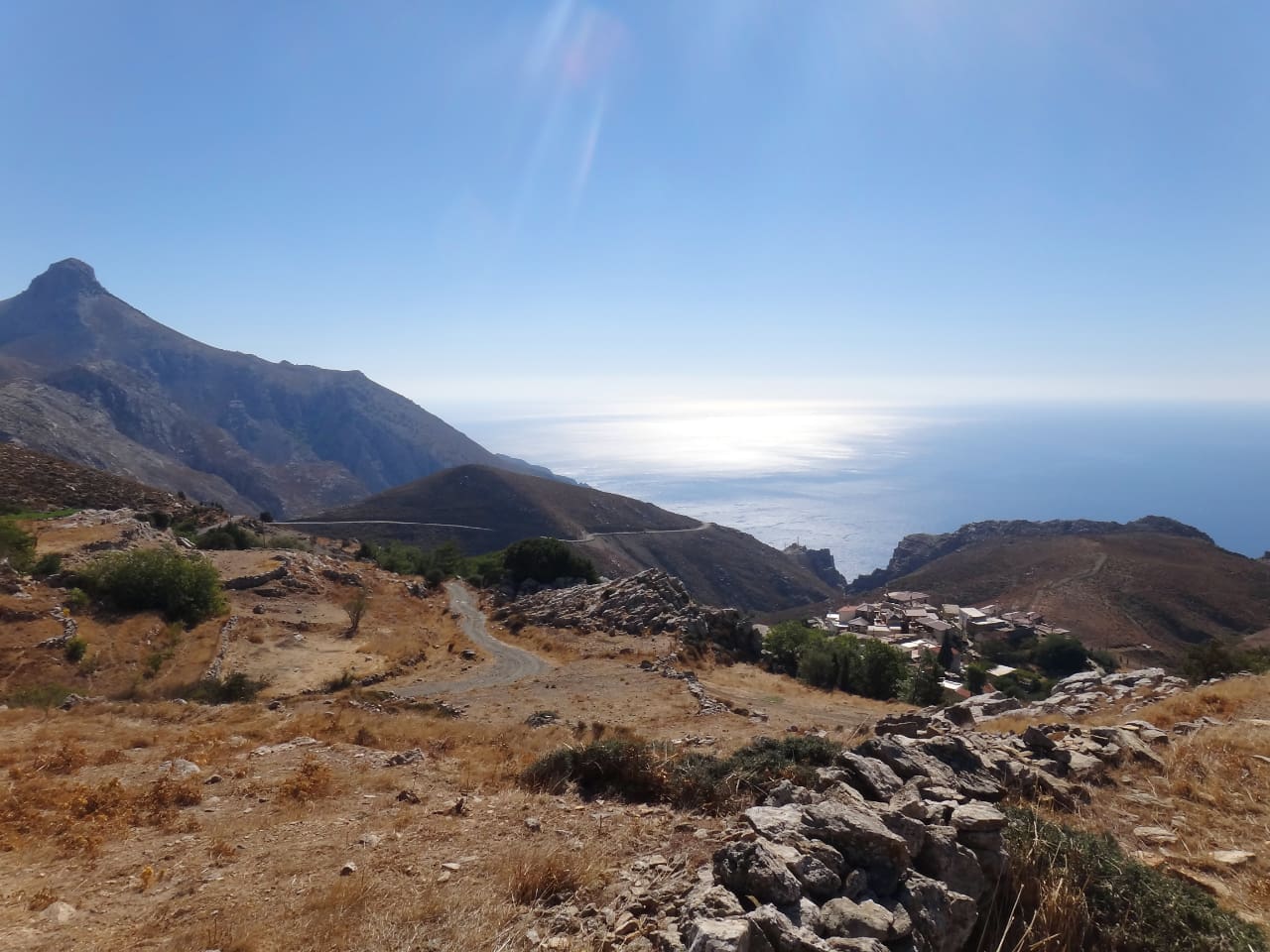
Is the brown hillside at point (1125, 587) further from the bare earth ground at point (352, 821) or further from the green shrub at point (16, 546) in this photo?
the green shrub at point (16, 546)

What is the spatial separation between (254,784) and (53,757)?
3.53m

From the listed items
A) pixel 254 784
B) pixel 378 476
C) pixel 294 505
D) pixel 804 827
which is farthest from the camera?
pixel 378 476

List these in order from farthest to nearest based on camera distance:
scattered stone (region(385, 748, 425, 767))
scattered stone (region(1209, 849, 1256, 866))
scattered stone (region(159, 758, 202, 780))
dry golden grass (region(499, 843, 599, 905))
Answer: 1. scattered stone (region(385, 748, 425, 767))
2. scattered stone (region(159, 758, 202, 780))
3. scattered stone (region(1209, 849, 1256, 866))
4. dry golden grass (region(499, 843, 599, 905))

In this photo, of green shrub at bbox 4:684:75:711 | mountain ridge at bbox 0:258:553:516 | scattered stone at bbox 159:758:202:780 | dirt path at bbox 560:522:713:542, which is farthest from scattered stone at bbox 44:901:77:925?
mountain ridge at bbox 0:258:553:516

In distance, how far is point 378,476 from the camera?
192 metres

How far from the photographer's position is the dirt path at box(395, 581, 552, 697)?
20.0 metres

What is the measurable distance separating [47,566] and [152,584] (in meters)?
3.63

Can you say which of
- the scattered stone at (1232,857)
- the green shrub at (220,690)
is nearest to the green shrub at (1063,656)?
the scattered stone at (1232,857)

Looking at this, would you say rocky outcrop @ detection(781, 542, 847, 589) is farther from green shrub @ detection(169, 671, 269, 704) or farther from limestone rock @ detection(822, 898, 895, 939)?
limestone rock @ detection(822, 898, 895, 939)

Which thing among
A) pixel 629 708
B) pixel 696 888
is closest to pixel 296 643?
pixel 629 708

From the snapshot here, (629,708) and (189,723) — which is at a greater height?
(189,723)

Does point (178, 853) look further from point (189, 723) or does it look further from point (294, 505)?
point (294, 505)

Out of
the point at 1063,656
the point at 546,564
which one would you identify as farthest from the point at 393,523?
the point at 1063,656

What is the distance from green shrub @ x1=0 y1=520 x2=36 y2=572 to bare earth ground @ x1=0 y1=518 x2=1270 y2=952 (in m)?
6.51
